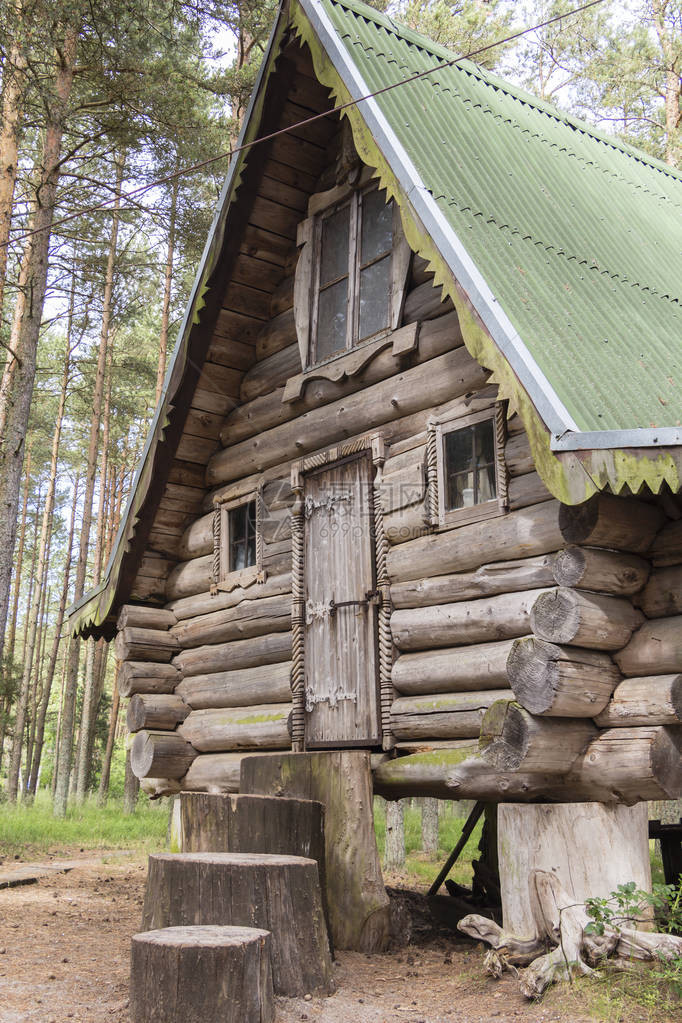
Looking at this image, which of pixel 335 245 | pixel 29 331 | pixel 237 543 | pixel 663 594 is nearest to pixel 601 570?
pixel 663 594

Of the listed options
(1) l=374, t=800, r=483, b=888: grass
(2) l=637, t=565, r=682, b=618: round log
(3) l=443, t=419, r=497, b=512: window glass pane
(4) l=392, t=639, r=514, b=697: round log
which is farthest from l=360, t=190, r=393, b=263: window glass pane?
(1) l=374, t=800, r=483, b=888: grass

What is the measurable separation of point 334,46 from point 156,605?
20.6 feet

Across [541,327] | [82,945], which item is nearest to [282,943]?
[82,945]

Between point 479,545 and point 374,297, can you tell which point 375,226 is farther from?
point 479,545

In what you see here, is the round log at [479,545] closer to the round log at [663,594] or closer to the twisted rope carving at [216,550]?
the round log at [663,594]

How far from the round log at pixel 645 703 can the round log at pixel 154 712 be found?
5.53 meters

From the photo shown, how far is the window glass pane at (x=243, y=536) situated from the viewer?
10172 millimetres

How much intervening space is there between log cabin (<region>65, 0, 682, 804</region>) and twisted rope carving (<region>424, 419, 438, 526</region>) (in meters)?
0.05

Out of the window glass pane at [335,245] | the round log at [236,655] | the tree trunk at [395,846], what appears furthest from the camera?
the tree trunk at [395,846]

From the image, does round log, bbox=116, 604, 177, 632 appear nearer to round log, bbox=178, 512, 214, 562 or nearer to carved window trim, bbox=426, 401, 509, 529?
round log, bbox=178, 512, 214, 562

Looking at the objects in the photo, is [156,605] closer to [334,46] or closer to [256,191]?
[256,191]

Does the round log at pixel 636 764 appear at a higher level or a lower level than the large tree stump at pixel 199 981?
higher

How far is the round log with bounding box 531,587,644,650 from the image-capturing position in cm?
591

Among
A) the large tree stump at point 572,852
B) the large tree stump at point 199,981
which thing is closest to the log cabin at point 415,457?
the large tree stump at point 572,852
